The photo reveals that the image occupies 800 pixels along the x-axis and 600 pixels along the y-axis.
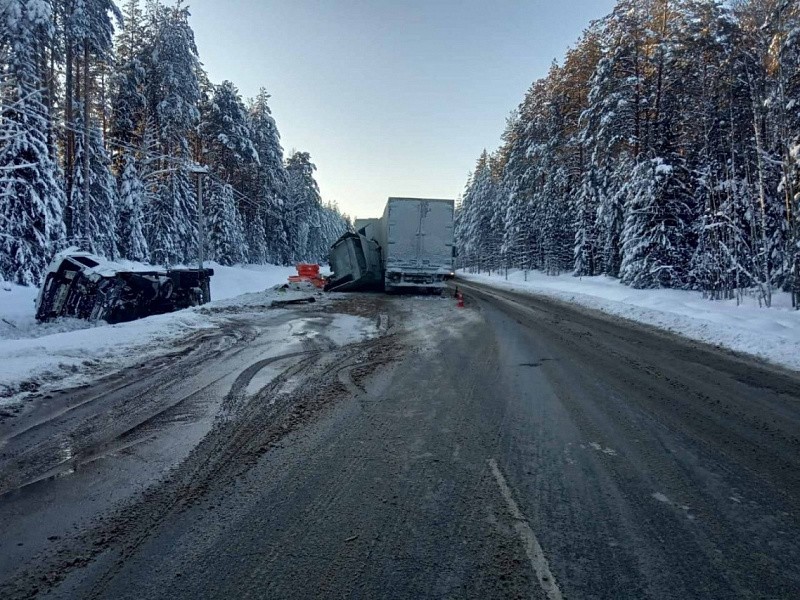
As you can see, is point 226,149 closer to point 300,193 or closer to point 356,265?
point 300,193

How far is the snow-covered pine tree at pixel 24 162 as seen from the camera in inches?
671

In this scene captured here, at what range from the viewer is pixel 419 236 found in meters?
18.3

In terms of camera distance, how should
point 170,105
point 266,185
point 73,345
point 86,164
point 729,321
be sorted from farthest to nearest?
point 266,185
point 170,105
point 86,164
point 729,321
point 73,345

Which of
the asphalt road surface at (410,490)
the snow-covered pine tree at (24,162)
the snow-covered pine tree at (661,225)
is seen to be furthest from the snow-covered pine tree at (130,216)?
the snow-covered pine tree at (661,225)

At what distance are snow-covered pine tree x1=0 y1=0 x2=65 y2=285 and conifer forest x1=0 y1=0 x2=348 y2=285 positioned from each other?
0.15 feet

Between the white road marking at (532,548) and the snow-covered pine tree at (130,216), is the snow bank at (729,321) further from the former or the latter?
the snow-covered pine tree at (130,216)

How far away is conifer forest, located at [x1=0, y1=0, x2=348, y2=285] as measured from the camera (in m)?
17.7

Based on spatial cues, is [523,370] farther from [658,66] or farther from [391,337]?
[658,66]

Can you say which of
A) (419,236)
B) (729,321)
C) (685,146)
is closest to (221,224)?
(419,236)

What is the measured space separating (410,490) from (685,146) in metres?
23.7

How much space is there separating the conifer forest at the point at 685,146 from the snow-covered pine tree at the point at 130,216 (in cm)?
2697

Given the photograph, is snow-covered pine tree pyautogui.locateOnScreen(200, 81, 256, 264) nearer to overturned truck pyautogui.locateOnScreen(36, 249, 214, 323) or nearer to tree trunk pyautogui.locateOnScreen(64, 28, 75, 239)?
tree trunk pyautogui.locateOnScreen(64, 28, 75, 239)

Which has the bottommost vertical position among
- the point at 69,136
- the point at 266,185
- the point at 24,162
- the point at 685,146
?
the point at 24,162

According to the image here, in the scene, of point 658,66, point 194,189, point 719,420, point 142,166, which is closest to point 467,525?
point 719,420
